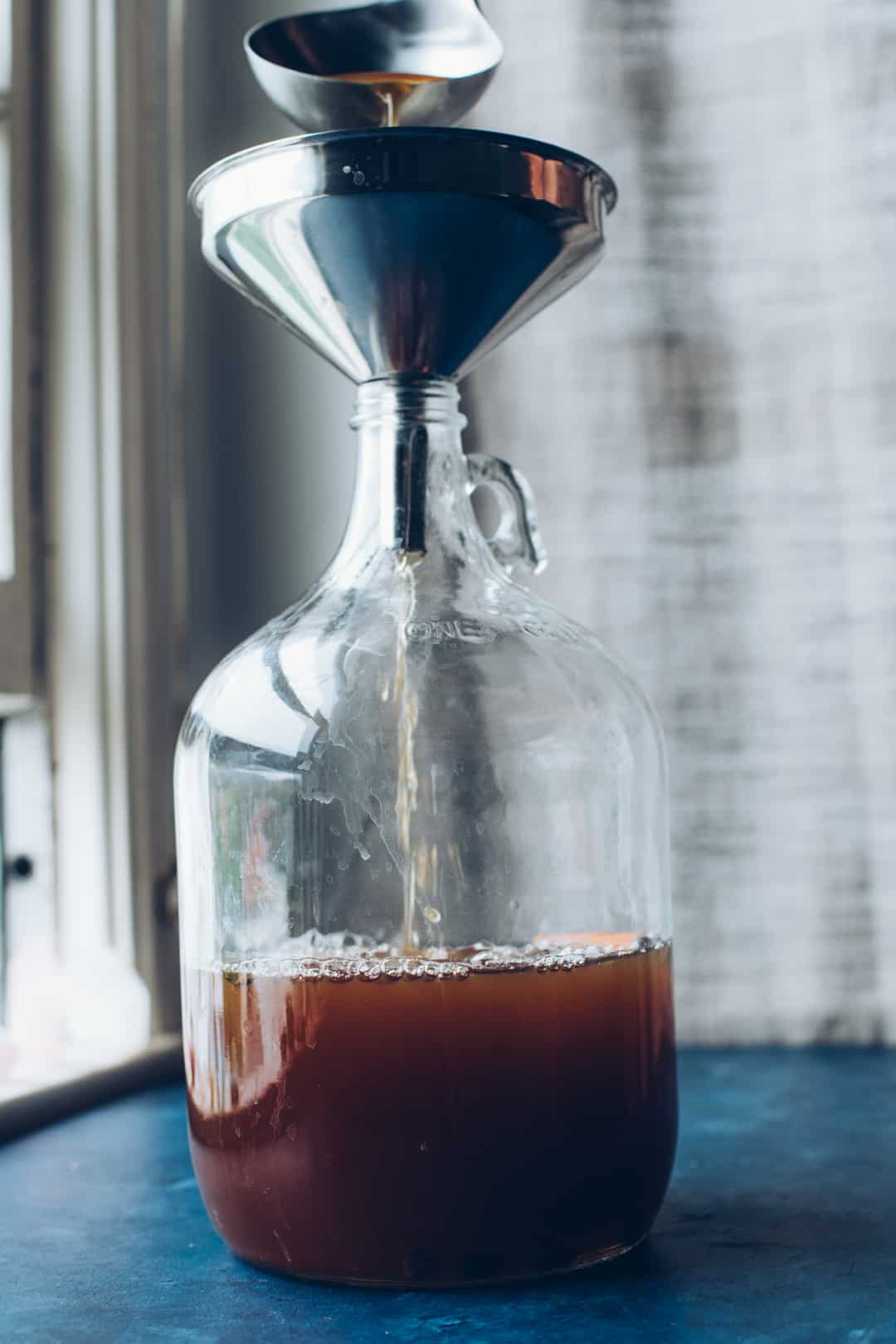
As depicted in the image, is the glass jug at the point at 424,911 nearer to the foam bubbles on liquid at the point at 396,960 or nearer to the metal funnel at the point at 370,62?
the foam bubbles on liquid at the point at 396,960

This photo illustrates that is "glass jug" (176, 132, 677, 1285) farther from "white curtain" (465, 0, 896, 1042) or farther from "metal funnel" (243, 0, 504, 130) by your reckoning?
"white curtain" (465, 0, 896, 1042)

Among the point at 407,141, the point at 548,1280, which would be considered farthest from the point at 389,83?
the point at 548,1280

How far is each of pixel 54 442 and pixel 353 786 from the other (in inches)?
21.3

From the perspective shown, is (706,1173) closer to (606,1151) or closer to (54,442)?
(606,1151)

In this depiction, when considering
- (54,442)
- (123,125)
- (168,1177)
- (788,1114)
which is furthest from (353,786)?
(123,125)

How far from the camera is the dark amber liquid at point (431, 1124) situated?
59 centimetres

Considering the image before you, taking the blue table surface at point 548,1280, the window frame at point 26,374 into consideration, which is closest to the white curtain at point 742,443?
the blue table surface at point 548,1280

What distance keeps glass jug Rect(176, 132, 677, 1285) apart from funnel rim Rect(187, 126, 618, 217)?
0.11 metres

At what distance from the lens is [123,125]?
1.12m

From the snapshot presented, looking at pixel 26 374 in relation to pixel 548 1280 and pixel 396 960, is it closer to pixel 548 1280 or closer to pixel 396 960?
pixel 396 960

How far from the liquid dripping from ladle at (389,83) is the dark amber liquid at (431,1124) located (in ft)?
1.47

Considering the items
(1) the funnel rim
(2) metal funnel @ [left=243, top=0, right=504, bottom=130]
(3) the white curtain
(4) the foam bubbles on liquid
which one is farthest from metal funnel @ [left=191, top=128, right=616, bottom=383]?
(3) the white curtain

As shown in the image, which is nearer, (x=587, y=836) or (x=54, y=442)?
(x=587, y=836)

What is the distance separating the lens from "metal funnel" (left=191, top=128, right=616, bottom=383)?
1.99 feet
